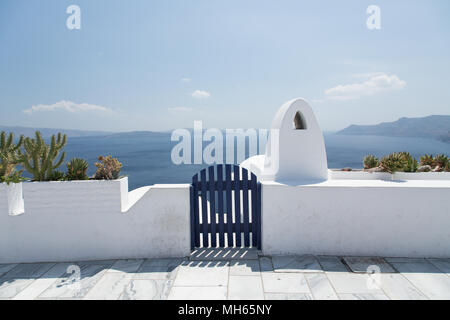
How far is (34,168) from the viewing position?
4.61m

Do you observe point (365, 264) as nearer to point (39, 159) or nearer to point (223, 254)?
point (223, 254)

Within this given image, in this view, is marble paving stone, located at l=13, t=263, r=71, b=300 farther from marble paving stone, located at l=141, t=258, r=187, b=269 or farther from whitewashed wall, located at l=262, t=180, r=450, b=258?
whitewashed wall, located at l=262, t=180, r=450, b=258

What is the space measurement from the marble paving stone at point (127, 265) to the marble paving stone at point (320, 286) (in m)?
2.59

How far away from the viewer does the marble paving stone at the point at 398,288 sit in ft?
11.3

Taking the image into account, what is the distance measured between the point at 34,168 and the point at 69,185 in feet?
2.61

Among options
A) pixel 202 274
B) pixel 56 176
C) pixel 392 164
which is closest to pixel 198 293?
pixel 202 274

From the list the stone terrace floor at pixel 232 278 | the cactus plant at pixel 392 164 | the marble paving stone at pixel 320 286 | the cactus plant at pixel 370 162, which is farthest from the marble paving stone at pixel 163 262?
the cactus plant at pixel 370 162

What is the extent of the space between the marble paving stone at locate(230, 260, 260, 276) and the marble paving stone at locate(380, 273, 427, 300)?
1717 mm

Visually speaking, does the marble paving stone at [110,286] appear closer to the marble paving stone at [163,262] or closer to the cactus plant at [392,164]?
the marble paving stone at [163,262]

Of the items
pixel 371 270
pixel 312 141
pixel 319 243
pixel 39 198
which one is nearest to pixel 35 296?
pixel 39 198

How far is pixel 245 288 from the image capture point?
3.63 meters

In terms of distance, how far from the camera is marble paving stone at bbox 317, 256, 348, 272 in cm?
412

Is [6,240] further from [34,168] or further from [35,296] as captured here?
[35,296]

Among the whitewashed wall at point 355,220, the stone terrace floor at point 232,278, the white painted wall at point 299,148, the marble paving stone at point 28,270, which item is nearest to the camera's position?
the stone terrace floor at point 232,278
